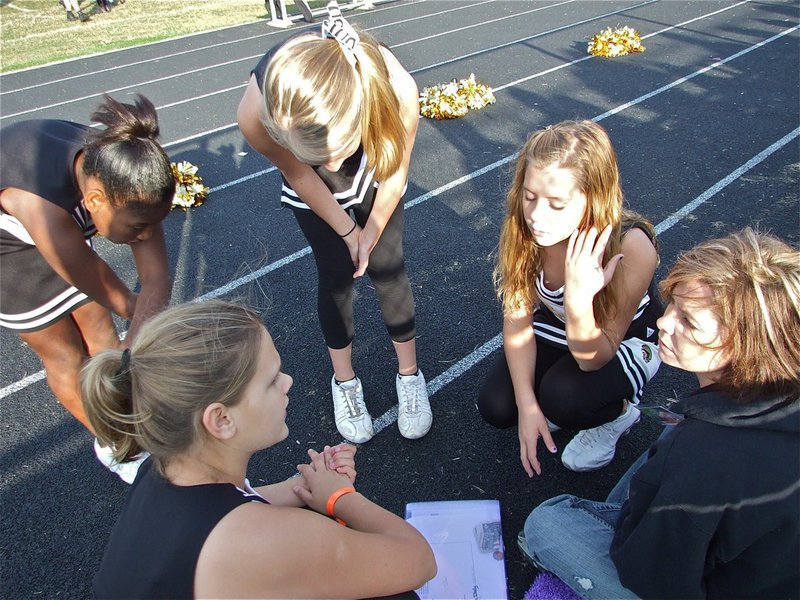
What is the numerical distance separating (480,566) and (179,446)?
3.87 ft

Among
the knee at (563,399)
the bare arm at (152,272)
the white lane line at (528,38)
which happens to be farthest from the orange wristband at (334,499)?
the white lane line at (528,38)

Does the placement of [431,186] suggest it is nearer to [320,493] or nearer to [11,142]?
[11,142]

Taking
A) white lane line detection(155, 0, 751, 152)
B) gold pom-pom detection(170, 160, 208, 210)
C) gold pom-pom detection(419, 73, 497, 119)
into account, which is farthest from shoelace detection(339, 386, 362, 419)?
gold pom-pom detection(419, 73, 497, 119)

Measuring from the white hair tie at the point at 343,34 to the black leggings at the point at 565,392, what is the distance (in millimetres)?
1287

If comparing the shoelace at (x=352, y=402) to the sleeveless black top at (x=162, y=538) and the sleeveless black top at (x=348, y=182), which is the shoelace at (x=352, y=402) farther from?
the sleeveless black top at (x=162, y=538)

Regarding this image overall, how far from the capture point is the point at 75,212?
6.47 feet

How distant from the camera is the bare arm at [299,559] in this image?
3.50 ft

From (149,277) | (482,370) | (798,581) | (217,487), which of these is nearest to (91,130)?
(149,277)

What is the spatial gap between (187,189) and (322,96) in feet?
11.8

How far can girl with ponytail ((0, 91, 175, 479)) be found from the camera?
6.15 feet

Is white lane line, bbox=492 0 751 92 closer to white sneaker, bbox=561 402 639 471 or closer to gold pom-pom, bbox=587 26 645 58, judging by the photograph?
gold pom-pom, bbox=587 26 645 58

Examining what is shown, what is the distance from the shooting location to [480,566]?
1971 millimetres

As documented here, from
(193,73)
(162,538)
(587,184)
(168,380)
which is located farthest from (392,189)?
(193,73)

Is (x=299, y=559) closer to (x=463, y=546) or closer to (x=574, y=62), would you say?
(x=463, y=546)
